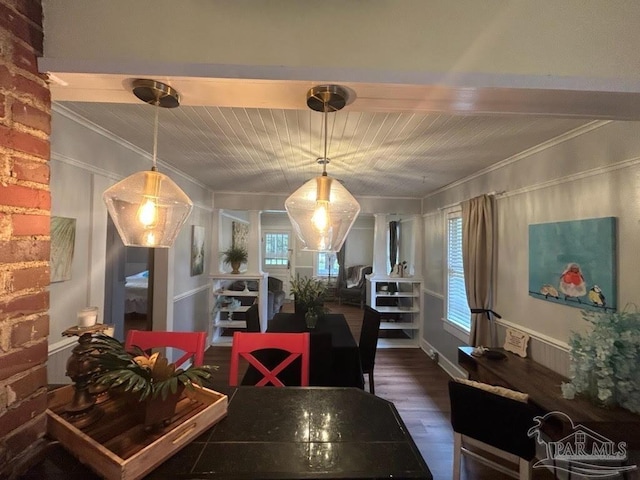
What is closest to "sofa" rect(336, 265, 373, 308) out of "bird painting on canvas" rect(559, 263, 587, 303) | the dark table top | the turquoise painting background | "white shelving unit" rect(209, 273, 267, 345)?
"white shelving unit" rect(209, 273, 267, 345)

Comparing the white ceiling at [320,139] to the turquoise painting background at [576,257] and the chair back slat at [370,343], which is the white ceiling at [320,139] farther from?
the chair back slat at [370,343]

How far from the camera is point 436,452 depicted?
2.34m

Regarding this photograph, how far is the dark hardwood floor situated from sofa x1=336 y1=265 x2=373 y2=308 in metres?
2.87

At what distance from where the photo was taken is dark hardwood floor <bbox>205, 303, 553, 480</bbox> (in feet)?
7.21

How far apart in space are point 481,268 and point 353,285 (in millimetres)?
5354

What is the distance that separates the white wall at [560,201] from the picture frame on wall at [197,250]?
347 centimetres

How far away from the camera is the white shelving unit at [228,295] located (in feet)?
15.3

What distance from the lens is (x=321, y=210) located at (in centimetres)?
131

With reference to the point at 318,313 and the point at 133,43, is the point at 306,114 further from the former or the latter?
the point at 318,313

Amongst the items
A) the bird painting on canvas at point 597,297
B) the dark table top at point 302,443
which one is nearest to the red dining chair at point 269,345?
the dark table top at point 302,443

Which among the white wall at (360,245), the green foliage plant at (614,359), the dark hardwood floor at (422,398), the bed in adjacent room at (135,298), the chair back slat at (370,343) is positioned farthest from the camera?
the white wall at (360,245)

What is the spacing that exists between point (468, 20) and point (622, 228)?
163 centimetres

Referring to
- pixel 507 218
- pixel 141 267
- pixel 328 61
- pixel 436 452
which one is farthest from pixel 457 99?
pixel 141 267

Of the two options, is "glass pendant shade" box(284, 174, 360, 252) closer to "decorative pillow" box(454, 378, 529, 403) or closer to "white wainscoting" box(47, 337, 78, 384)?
"decorative pillow" box(454, 378, 529, 403)
